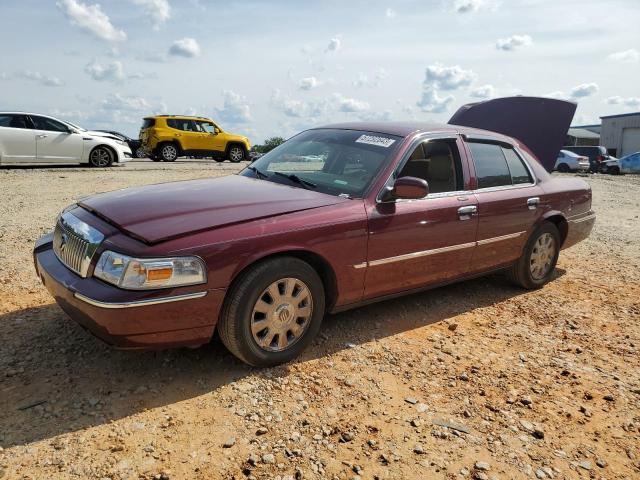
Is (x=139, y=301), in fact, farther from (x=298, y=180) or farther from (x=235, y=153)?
(x=235, y=153)

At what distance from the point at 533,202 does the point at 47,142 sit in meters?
12.0

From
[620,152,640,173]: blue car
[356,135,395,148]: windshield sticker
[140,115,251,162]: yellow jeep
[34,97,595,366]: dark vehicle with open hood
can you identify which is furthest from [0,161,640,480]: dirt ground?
[620,152,640,173]: blue car

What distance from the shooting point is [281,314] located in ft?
10.5

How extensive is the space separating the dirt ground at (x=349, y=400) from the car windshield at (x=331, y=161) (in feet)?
3.68

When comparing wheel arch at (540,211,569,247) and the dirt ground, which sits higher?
wheel arch at (540,211,569,247)

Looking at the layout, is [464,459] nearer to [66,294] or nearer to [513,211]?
[66,294]

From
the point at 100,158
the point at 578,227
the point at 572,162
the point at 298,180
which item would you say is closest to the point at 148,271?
the point at 298,180

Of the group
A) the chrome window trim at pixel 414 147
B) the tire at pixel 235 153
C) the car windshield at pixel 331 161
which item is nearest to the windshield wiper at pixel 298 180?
the car windshield at pixel 331 161

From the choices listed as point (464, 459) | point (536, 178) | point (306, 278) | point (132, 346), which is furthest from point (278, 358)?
point (536, 178)

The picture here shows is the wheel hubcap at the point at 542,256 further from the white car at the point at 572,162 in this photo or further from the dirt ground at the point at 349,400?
the white car at the point at 572,162

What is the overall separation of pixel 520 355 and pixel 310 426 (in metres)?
1.84

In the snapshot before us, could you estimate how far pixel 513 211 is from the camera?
15.4ft

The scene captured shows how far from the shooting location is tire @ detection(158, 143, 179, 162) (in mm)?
18625

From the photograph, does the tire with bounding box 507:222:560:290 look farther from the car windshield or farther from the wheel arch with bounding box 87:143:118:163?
the wheel arch with bounding box 87:143:118:163
